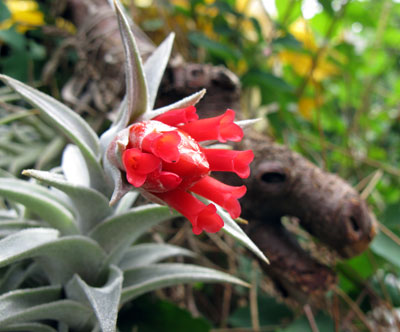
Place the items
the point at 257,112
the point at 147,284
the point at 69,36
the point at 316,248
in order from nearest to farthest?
1. the point at 147,284
2. the point at 316,248
3. the point at 69,36
4. the point at 257,112

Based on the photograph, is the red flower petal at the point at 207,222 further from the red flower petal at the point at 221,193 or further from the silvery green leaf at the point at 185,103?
the silvery green leaf at the point at 185,103

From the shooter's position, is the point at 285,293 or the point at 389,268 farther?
the point at 389,268

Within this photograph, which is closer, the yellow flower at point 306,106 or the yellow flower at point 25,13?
the yellow flower at point 25,13

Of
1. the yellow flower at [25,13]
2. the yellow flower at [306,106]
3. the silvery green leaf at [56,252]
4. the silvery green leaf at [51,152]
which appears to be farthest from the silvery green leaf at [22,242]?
the yellow flower at [306,106]

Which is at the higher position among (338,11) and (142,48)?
(338,11)

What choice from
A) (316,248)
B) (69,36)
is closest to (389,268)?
(316,248)

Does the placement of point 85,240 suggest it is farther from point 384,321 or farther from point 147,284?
point 384,321

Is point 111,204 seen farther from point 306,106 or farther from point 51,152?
point 306,106
